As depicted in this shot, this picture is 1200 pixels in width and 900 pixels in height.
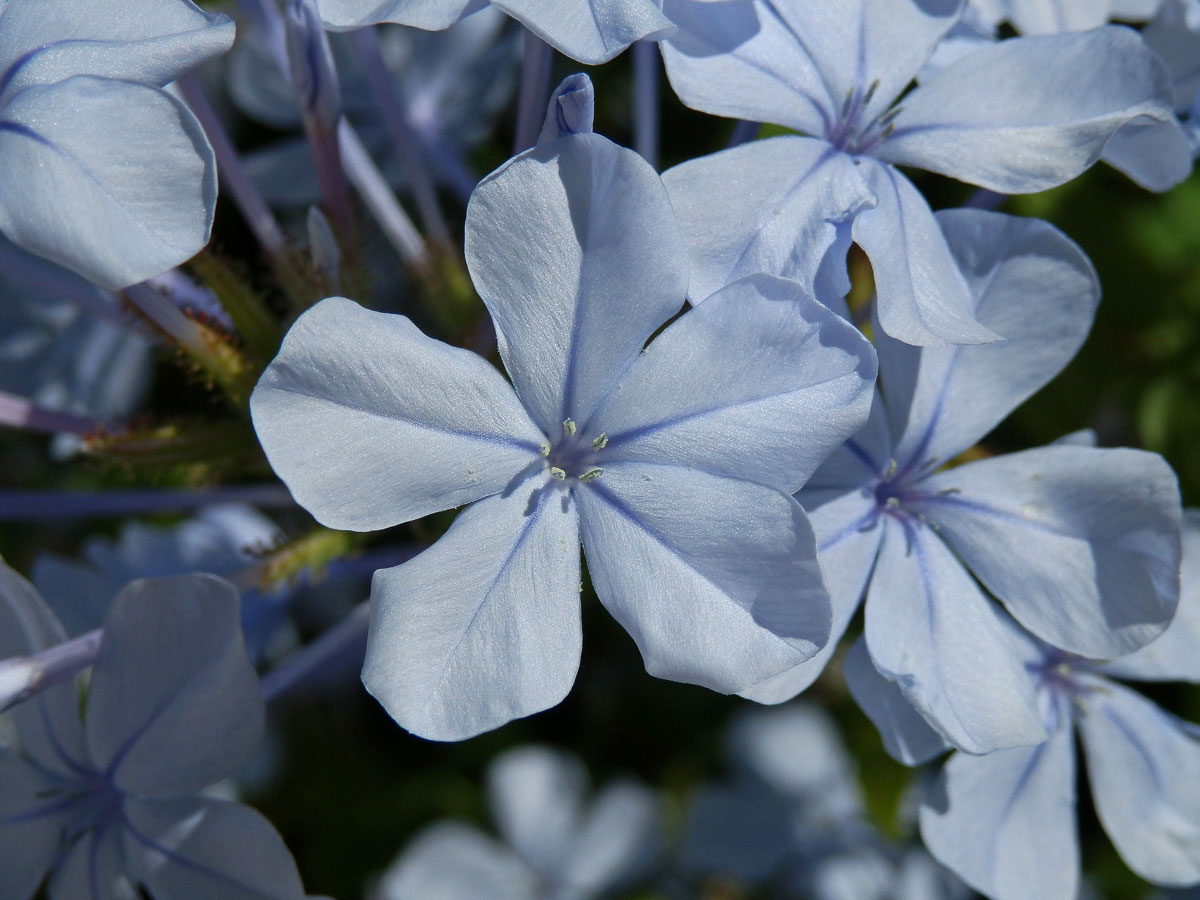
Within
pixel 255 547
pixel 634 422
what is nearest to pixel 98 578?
pixel 255 547

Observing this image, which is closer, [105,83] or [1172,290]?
[105,83]

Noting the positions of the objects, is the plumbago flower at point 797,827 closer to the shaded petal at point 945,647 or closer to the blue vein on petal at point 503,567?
the shaded petal at point 945,647

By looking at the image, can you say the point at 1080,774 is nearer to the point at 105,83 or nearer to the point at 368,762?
the point at 368,762

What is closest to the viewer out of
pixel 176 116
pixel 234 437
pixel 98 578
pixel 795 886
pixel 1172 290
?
pixel 176 116

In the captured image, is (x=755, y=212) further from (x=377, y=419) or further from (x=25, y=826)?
(x=25, y=826)

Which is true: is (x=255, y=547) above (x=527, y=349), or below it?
below

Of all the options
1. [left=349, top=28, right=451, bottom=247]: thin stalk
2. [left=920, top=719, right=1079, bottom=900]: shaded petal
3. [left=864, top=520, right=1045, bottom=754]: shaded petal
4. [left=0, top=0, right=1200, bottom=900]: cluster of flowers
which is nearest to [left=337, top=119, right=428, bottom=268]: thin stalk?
[left=349, top=28, right=451, bottom=247]: thin stalk

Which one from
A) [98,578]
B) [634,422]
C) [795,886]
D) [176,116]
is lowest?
[795,886]

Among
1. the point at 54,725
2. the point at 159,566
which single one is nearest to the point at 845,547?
the point at 54,725
